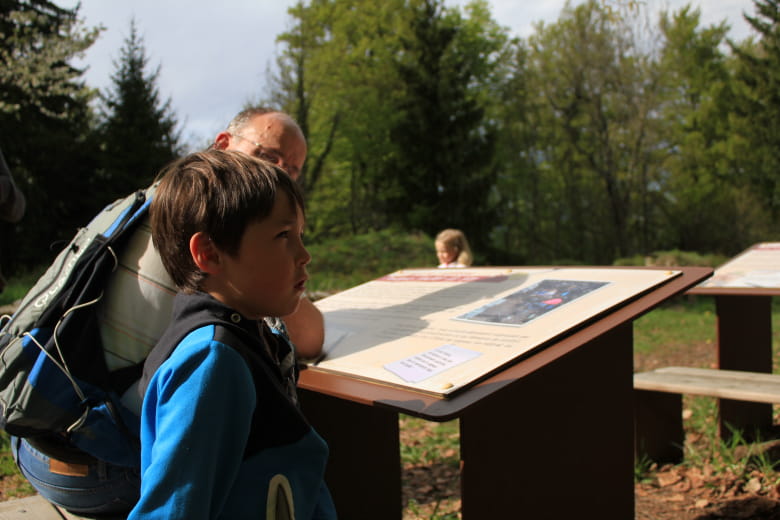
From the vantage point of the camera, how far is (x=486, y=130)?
23.7m

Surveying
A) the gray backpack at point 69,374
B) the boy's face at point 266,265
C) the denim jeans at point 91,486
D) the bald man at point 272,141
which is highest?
the bald man at point 272,141

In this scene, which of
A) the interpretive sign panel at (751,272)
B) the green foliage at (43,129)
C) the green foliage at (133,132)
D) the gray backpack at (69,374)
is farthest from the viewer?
the green foliage at (133,132)

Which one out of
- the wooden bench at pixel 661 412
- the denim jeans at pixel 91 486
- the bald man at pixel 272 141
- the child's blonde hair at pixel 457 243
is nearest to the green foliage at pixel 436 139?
the child's blonde hair at pixel 457 243

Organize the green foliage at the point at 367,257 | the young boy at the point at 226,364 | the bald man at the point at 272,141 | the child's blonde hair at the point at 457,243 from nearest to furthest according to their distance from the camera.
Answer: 1. the young boy at the point at 226,364
2. the bald man at the point at 272,141
3. the child's blonde hair at the point at 457,243
4. the green foliage at the point at 367,257

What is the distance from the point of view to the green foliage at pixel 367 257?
1258 cm

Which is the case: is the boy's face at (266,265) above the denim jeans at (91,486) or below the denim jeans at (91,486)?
above

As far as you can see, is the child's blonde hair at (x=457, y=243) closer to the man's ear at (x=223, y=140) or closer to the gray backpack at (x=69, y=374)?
the man's ear at (x=223, y=140)

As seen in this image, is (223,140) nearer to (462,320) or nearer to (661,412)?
(462,320)

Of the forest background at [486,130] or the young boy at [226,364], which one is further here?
the forest background at [486,130]

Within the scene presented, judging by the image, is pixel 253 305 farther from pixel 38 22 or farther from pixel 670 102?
pixel 670 102

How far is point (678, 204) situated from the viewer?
2511 centimetres

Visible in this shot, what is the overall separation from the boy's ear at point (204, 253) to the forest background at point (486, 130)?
17554mm

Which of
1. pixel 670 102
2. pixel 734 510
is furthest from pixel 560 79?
pixel 734 510

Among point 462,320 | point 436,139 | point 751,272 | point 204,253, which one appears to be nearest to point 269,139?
point 462,320
